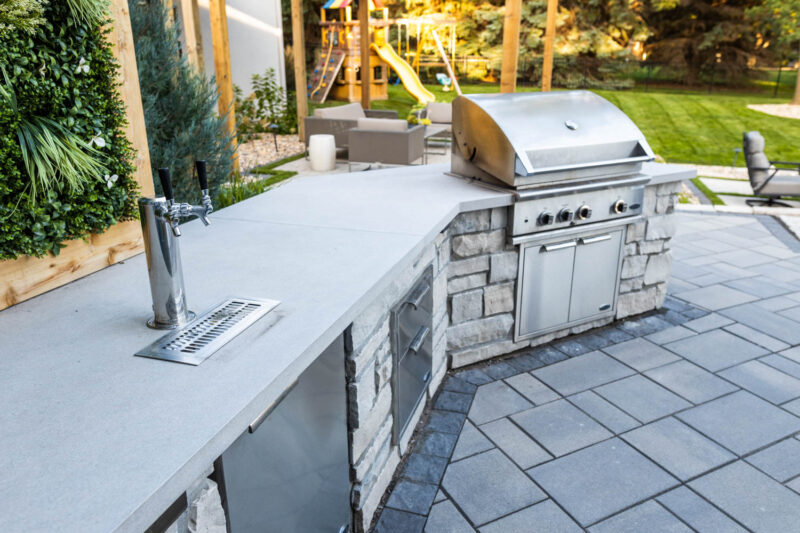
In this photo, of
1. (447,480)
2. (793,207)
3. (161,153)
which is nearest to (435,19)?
(793,207)

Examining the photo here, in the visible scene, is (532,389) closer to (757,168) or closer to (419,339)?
(419,339)

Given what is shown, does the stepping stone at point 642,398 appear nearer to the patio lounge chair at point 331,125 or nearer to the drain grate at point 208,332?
the drain grate at point 208,332

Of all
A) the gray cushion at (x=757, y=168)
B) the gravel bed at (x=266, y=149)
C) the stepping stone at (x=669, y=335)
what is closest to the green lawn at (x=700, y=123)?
the gray cushion at (x=757, y=168)

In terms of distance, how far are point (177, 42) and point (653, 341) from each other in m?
3.70

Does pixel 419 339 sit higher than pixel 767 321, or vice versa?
pixel 419 339

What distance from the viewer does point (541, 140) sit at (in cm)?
337

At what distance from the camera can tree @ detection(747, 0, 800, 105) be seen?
17625 mm

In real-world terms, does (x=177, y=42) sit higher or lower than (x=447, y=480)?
higher

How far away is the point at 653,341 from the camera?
160 inches

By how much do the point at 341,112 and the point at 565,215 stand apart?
7.58 meters

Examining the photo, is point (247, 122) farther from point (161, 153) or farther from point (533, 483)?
point (533, 483)

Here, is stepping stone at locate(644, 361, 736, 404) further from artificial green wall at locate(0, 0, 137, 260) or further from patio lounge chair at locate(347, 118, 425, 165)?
patio lounge chair at locate(347, 118, 425, 165)

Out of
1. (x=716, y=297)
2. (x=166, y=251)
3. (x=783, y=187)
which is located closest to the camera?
(x=166, y=251)

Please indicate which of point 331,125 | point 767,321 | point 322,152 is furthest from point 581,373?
point 331,125
